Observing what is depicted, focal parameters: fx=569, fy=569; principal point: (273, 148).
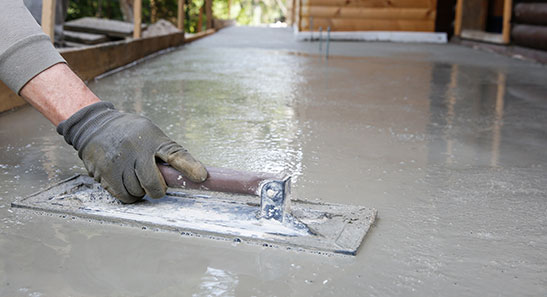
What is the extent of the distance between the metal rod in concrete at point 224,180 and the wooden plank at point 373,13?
8505 mm

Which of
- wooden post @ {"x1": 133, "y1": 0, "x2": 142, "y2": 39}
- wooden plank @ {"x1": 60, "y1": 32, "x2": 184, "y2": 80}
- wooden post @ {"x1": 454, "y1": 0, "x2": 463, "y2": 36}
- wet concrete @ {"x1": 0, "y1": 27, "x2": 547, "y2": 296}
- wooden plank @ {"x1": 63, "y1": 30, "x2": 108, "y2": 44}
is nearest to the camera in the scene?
wet concrete @ {"x1": 0, "y1": 27, "x2": 547, "y2": 296}

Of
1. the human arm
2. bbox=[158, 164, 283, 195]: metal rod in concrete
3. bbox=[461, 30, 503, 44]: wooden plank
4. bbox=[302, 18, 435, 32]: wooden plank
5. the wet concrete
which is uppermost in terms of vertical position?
bbox=[302, 18, 435, 32]: wooden plank

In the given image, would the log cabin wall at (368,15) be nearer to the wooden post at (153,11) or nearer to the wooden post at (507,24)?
the wooden post at (507,24)

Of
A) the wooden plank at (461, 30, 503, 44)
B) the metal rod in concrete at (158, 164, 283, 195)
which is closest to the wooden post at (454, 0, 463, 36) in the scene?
the wooden plank at (461, 30, 503, 44)

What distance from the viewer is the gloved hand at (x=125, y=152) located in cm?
136

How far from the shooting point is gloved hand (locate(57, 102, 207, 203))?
1.36m

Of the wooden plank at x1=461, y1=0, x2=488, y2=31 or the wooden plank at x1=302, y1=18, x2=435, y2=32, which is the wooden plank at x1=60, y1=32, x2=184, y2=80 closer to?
the wooden plank at x1=302, y1=18, x2=435, y2=32

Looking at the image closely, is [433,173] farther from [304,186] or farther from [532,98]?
[532,98]

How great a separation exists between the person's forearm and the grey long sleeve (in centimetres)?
2

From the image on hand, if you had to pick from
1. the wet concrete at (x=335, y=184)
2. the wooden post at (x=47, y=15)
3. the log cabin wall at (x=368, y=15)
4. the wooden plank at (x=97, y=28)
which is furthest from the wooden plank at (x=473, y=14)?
the wooden post at (x=47, y=15)

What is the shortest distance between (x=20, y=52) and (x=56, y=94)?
0.15m

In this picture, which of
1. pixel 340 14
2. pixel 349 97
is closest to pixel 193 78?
pixel 349 97

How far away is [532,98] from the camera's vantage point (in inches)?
134

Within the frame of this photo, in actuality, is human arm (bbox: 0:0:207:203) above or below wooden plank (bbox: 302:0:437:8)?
below
